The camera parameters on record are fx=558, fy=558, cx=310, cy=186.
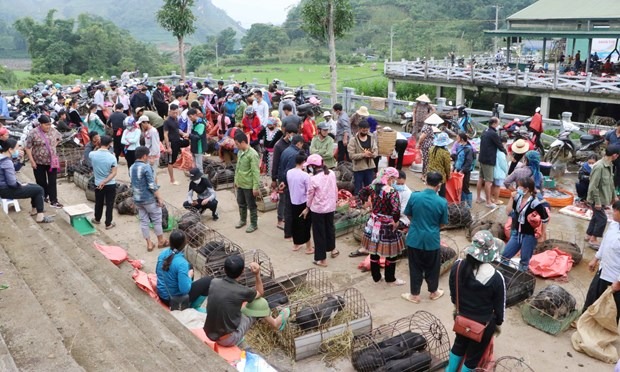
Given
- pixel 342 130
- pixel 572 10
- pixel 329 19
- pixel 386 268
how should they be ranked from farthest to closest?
1. pixel 572 10
2. pixel 329 19
3. pixel 342 130
4. pixel 386 268

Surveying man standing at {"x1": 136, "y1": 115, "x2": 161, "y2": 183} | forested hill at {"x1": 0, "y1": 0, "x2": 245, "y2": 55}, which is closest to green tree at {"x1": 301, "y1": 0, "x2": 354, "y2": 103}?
man standing at {"x1": 136, "y1": 115, "x2": 161, "y2": 183}

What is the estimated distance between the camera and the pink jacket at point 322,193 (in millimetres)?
6934

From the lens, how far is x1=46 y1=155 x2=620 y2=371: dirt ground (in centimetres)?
522

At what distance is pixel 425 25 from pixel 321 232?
57.7m

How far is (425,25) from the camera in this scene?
60562 mm

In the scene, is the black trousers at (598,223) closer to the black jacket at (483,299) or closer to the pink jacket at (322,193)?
the pink jacket at (322,193)

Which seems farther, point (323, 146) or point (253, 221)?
point (323, 146)

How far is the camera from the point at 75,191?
10500mm

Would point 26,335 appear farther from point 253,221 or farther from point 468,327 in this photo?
point 253,221

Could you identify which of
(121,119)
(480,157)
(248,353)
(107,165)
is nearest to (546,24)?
(480,157)

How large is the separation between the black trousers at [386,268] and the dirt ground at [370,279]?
129 mm

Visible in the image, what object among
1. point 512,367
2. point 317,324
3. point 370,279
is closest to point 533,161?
point 370,279

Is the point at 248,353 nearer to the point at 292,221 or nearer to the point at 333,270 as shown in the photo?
the point at 333,270

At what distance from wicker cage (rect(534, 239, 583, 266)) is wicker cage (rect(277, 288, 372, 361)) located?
293 centimetres
